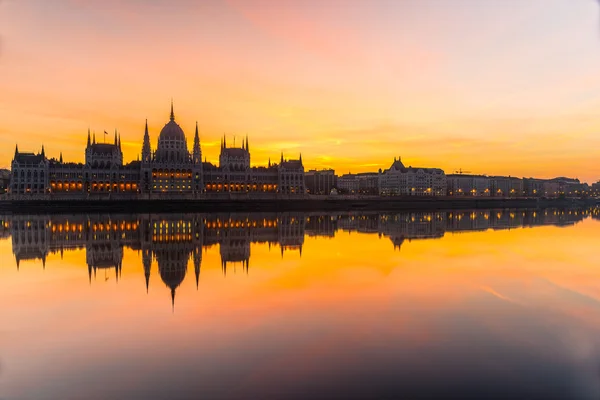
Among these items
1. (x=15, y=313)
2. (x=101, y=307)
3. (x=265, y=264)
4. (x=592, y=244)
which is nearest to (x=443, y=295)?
(x=265, y=264)

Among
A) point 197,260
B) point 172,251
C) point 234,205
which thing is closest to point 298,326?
point 197,260

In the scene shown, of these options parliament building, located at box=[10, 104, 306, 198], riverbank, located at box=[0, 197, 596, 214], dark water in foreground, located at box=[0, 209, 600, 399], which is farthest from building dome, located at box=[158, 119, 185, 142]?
dark water in foreground, located at box=[0, 209, 600, 399]

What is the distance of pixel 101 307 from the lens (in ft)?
54.3

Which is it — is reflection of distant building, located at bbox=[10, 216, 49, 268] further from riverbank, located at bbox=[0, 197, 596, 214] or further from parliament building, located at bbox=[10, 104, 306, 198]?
parliament building, located at bbox=[10, 104, 306, 198]

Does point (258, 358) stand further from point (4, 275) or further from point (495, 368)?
point (4, 275)

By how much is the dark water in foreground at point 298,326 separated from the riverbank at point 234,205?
195 ft

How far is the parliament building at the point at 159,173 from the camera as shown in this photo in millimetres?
120812

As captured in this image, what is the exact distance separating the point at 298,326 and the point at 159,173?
12742 centimetres

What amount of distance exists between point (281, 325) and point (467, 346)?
5.59m

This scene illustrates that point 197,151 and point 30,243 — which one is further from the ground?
point 197,151

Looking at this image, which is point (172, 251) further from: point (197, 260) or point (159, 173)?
point (159, 173)

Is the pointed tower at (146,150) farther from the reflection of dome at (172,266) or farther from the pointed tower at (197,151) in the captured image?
the reflection of dome at (172,266)

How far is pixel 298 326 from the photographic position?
14.0 m

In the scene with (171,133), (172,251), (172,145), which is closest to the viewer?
(172,251)
